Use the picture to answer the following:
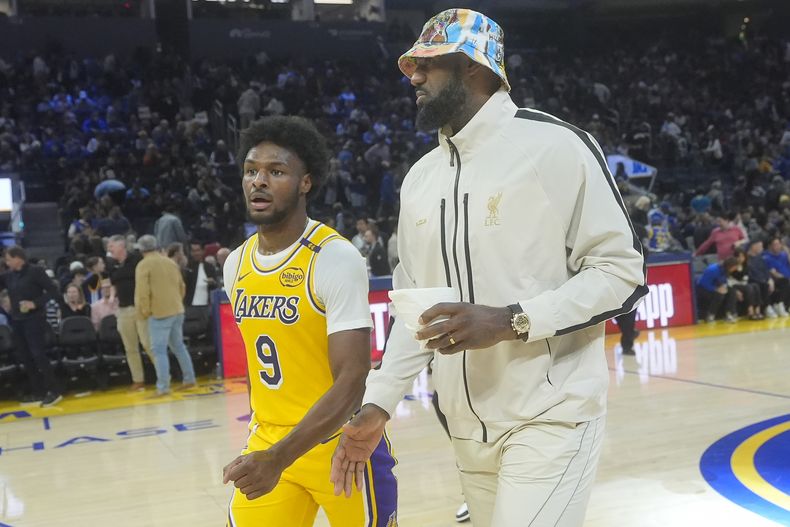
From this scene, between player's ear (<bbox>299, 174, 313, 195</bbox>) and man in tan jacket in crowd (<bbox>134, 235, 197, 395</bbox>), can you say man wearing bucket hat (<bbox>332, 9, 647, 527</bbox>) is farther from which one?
man in tan jacket in crowd (<bbox>134, 235, 197, 395</bbox>)

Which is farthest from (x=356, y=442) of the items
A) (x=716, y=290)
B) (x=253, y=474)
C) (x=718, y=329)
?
(x=716, y=290)

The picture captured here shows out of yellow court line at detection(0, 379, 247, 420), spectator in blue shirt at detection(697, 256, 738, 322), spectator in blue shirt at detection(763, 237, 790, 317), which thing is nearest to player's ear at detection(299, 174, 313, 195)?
yellow court line at detection(0, 379, 247, 420)

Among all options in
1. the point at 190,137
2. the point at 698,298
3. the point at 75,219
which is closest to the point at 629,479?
the point at 698,298

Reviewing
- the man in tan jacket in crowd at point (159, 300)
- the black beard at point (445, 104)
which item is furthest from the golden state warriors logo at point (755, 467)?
the man in tan jacket in crowd at point (159, 300)

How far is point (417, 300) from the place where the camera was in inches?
84.7

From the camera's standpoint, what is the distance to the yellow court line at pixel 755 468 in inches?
204

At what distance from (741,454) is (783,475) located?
0.52 m

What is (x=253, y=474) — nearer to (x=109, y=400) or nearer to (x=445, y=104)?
(x=445, y=104)

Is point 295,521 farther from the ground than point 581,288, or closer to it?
closer to it

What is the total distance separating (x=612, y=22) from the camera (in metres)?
29.0

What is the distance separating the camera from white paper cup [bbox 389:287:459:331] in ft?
7.04

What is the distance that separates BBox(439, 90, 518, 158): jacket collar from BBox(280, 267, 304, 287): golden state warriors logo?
784 millimetres

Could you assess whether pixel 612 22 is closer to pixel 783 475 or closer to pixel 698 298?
pixel 698 298

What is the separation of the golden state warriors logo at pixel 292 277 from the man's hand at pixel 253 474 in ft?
2.11
